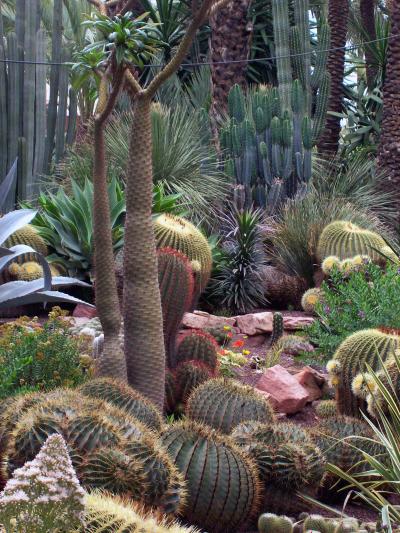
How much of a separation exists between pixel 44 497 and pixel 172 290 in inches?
171

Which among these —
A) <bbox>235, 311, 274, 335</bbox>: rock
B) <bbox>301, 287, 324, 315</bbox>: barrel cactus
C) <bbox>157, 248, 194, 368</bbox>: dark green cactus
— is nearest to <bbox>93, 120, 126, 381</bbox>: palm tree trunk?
<bbox>157, 248, 194, 368</bbox>: dark green cactus

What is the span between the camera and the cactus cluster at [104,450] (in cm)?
371

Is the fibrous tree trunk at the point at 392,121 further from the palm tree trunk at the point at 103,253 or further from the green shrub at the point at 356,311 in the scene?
the palm tree trunk at the point at 103,253

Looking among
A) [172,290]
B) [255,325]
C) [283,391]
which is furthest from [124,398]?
[255,325]

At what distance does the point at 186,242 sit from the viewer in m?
8.60

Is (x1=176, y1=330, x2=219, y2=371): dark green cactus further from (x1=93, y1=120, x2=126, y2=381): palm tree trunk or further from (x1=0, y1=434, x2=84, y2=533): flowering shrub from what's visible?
(x1=0, y1=434, x2=84, y2=533): flowering shrub

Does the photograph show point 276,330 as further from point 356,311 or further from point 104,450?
point 104,450

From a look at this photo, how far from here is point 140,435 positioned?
3.95 m

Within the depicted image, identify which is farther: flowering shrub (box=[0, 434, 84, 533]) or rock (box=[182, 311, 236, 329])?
rock (box=[182, 311, 236, 329])

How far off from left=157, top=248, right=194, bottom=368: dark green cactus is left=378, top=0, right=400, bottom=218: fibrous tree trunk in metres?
9.67

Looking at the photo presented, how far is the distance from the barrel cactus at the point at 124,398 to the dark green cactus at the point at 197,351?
6.25 ft

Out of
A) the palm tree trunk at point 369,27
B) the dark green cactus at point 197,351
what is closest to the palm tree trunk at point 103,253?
the dark green cactus at point 197,351

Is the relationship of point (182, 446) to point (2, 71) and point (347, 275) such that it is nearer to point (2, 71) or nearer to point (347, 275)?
point (347, 275)

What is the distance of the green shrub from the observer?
7055 mm
